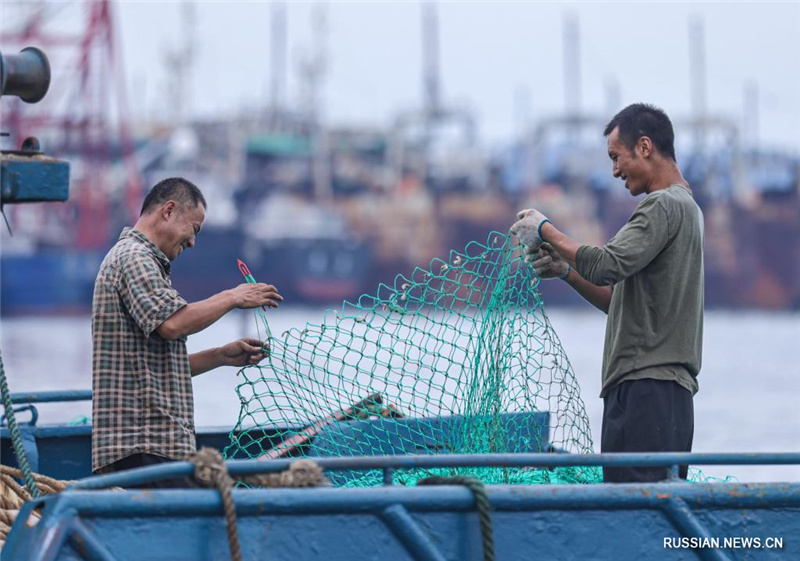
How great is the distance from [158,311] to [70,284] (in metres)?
46.7

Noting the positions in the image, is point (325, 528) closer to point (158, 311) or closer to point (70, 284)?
point (158, 311)

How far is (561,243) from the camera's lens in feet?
11.9

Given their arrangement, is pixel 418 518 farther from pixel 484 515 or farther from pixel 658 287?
pixel 658 287

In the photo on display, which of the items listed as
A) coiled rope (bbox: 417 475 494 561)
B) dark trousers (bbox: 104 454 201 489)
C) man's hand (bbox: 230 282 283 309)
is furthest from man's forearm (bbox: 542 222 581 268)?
dark trousers (bbox: 104 454 201 489)

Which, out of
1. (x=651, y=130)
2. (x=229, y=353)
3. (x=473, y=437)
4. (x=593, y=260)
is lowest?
(x=473, y=437)

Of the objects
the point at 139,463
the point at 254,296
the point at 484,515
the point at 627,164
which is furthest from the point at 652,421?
the point at 139,463

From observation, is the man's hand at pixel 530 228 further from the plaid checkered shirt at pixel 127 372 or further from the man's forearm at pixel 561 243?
the plaid checkered shirt at pixel 127 372

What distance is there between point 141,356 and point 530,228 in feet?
4.41

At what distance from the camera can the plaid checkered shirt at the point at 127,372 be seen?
3.34m

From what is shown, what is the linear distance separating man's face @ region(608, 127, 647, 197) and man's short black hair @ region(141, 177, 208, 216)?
1386 millimetres

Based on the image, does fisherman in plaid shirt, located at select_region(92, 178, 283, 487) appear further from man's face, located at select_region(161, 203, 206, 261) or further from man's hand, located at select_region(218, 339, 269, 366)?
man's hand, located at select_region(218, 339, 269, 366)

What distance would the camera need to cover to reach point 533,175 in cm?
5719

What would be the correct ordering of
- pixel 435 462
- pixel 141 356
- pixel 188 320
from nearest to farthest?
1. pixel 435 462
2. pixel 188 320
3. pixel 141 356

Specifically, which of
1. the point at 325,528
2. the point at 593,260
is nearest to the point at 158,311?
the point at 325,528
